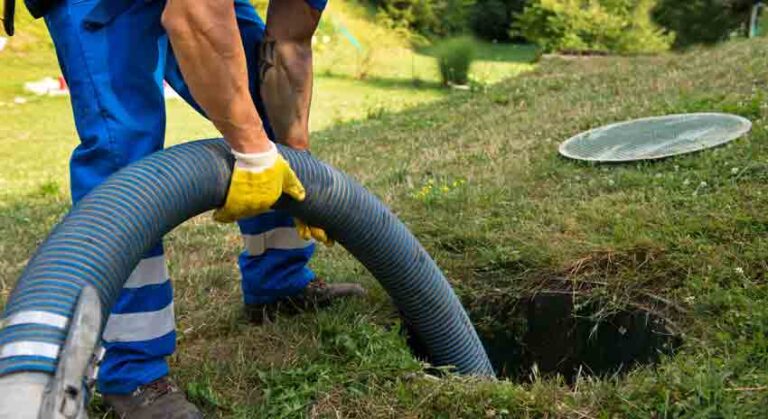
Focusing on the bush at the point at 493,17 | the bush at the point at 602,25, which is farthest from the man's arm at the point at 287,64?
the bush at the point at 493,17

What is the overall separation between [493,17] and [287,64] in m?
21.7

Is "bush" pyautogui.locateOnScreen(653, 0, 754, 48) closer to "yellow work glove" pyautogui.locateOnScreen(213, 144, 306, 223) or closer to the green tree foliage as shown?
the green tree foliage

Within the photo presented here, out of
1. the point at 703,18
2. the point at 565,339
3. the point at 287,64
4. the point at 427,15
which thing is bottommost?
the point at 427,15

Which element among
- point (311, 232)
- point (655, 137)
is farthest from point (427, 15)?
point (311, 232)

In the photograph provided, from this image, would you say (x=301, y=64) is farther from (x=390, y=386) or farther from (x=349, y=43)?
(x=349, y=43)

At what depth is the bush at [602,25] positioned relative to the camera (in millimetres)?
16641

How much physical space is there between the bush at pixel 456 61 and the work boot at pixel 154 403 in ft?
43.4

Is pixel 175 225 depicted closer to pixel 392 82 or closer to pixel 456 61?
pixel 456 61

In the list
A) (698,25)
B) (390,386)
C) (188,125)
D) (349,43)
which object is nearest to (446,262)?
(390,386)

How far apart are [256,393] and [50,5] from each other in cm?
130

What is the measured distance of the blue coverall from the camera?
217 centimetres

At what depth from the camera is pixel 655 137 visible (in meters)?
4.64

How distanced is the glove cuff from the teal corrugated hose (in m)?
0.04

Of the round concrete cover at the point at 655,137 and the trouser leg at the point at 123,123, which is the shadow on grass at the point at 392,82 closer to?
the round concrete cover at the point at 655,137
